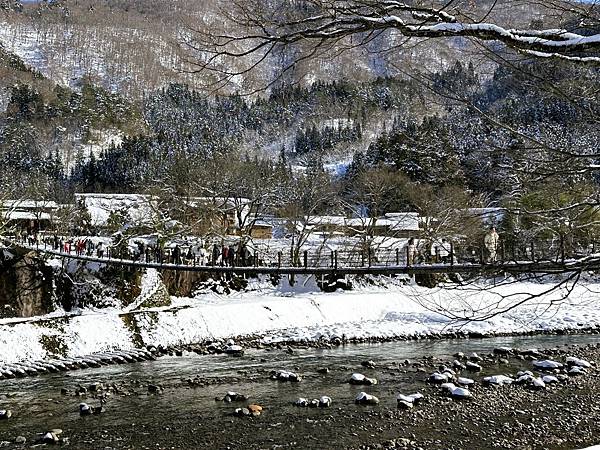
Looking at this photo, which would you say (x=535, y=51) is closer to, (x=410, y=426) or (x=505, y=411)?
(x=410, y=426)

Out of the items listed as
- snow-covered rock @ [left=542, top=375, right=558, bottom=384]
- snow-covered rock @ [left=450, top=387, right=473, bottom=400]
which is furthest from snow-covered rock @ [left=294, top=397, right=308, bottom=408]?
snow-covered rock @ [left=542, top=375, right=558, bottom=384]

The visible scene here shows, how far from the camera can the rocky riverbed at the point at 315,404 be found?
9000 mm

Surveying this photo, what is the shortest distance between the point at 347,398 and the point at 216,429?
2971 mm

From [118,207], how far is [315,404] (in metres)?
A: 33.0

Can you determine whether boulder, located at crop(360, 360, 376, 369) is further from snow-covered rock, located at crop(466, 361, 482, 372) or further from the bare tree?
the bare tree

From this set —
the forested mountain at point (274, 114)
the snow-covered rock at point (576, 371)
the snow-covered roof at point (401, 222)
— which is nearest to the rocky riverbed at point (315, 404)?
the snow-covered rock at point (576, 371)

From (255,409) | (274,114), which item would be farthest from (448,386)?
(274,114)

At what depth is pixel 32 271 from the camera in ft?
71.7

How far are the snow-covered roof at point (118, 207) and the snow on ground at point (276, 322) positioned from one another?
9.49 metres

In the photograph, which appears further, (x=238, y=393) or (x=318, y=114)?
(x=318, y=114)

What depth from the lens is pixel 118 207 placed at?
133 ft

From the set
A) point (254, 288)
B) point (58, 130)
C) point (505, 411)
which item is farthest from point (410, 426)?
point (58, 130)

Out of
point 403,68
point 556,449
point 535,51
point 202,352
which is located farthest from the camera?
point 202,352

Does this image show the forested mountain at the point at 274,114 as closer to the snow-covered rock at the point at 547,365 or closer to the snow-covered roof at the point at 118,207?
the snow-covered roof at the point at 118,207
